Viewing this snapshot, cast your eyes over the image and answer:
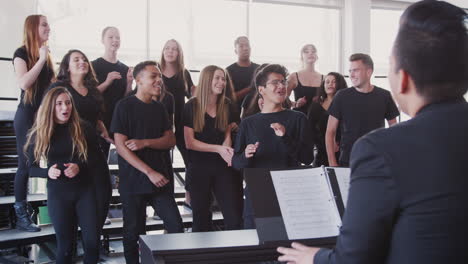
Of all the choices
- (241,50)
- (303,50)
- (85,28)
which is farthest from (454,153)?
(85,28)

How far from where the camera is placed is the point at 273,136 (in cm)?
311

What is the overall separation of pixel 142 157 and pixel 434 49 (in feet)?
9.02

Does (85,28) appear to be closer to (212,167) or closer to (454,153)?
(212,167)

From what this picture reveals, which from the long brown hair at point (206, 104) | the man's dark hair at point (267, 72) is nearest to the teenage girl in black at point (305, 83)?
the long brown hair at point (206, 104)

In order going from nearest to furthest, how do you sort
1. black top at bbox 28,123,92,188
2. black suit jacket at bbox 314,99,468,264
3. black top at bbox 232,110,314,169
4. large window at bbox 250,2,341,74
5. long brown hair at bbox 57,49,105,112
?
black suit jacket at bbox 314,99,468,264 < black top at bbox 232,110,314,169 < black top at bbox 28,123,92,188 < long brown hair at bbox 57,49,105,112 < large window at bbox 250,2,341,74

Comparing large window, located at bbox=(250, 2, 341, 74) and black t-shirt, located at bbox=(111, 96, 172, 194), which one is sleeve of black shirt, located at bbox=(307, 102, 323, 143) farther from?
large window, located at bbox=(250, 2, 341, 74)

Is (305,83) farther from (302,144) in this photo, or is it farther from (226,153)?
(302,144)

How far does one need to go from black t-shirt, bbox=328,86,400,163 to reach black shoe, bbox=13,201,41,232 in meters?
2.38

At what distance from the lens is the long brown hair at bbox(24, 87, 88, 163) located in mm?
3270

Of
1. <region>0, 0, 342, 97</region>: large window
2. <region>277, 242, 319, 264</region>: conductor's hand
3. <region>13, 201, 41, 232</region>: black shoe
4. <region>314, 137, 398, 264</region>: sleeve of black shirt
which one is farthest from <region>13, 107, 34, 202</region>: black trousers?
<region>314, 137, 398, 264</region>: sleeve of black shirt

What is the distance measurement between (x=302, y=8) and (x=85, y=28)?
10.7 ft

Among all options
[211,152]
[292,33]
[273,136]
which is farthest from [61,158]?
[292,33]

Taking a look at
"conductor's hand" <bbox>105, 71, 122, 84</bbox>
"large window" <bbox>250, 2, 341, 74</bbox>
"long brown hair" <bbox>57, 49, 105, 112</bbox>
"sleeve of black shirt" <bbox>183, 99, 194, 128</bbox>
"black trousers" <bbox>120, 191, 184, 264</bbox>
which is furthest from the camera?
"large window" <bbox>250, 2, 341, 74</bbox>

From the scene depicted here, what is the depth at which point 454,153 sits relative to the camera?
101 cm
